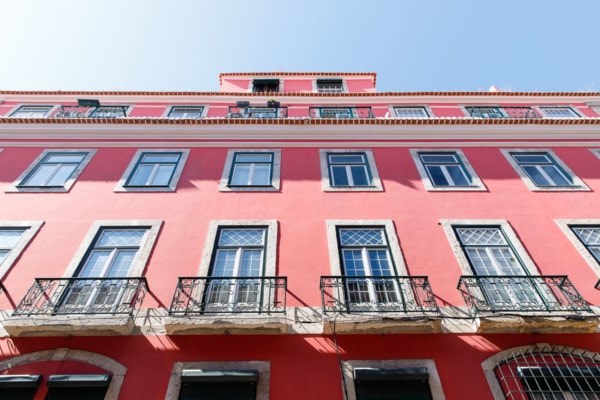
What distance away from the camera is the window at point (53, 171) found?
8344 mm

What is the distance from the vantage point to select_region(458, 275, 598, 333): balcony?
17.7 ft

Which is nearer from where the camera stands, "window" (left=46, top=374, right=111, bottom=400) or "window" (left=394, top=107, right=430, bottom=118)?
"window" (left=46, top=374, right=111, bottom=400)

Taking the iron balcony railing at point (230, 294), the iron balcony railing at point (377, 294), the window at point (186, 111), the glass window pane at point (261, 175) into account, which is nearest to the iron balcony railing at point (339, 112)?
the glass window pane at point (261, 175)

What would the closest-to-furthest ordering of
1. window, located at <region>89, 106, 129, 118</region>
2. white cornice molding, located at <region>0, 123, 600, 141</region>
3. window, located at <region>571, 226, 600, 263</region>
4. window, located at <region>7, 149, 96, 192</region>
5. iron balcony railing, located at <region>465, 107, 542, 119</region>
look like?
window, located at <region>571, 226, 600, 263</region>, window, located at <region>7, 149, 96, 192</region>, white cornice molding, located at <region>0, 123, 600, 141</region>, window, located at <region>89, 106, 129, 118</region>, iron balcony railing, located at <region>465, 107, 542, 119</region>

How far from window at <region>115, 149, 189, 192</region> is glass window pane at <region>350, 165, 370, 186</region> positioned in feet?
14.8

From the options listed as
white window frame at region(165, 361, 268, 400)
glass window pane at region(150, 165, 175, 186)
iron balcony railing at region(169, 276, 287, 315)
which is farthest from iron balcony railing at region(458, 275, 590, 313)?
glass window pane at region(150, 165, 175, 186)

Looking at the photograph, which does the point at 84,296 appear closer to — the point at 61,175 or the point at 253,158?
the point at 61,175

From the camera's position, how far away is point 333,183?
350 inches

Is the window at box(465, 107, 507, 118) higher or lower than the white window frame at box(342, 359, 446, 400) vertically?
higher

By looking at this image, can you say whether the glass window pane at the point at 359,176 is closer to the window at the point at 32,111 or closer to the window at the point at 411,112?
the window at the point at 411,112

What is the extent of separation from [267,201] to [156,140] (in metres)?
4.51

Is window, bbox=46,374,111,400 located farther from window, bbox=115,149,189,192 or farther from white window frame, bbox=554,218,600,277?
white window frame, bbox=554,218,600,277

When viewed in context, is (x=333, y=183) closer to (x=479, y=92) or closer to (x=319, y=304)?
(x=319, y=304)

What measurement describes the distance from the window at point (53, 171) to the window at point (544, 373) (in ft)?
31.1
